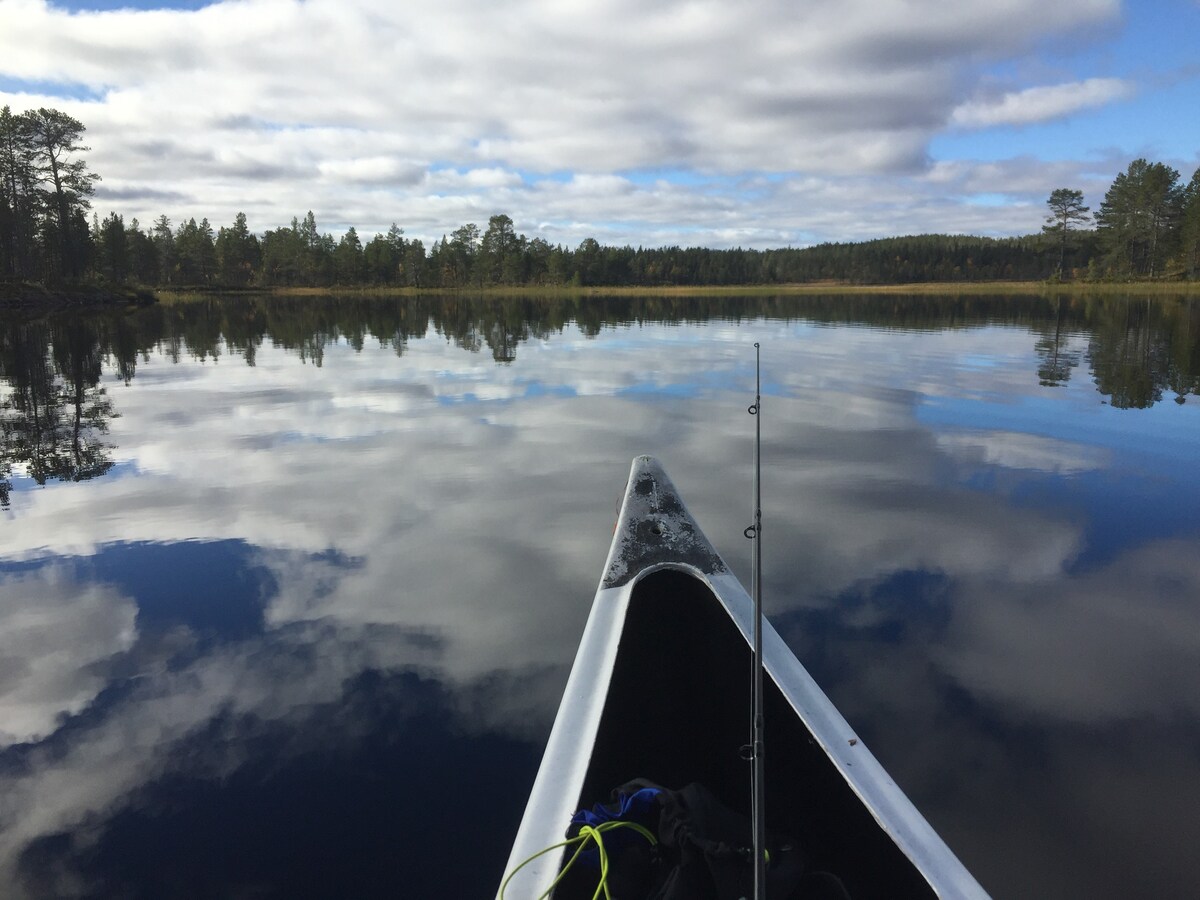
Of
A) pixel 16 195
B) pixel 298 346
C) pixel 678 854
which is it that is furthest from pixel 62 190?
pixel 678 854

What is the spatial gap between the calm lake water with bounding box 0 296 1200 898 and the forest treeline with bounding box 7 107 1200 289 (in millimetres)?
60000

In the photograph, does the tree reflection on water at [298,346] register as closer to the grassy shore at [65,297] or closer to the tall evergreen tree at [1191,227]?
the grassy shore at [65,297]

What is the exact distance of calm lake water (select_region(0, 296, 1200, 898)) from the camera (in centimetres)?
368

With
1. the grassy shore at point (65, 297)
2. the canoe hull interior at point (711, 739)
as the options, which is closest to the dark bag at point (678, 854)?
the canoe hull interior at point (711, 739)

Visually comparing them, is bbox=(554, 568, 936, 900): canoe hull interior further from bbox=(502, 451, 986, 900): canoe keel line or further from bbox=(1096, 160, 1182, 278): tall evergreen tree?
bbox=(1096, 160, 1182, 278): tall evergreen tree

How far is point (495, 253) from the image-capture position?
397ft

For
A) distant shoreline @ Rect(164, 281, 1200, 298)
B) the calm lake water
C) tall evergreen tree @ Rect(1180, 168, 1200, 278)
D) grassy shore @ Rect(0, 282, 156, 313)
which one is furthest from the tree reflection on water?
distant shoreline @ Rect(164, 281, 1200, 298)

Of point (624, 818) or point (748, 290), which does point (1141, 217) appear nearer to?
point (748, 290)

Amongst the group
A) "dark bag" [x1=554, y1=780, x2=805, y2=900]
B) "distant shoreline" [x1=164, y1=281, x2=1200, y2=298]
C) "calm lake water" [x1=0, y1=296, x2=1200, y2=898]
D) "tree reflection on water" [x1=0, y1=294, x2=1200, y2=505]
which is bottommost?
"calm lake water" [x1=0, y1=296, x2=1200, y2=898]

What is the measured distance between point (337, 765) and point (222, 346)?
2864 cm

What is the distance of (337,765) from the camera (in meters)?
4.18

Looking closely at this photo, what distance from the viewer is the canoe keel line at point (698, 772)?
2721mm

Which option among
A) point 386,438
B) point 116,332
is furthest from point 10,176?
point 386,438

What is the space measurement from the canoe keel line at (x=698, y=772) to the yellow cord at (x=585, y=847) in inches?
0.6
